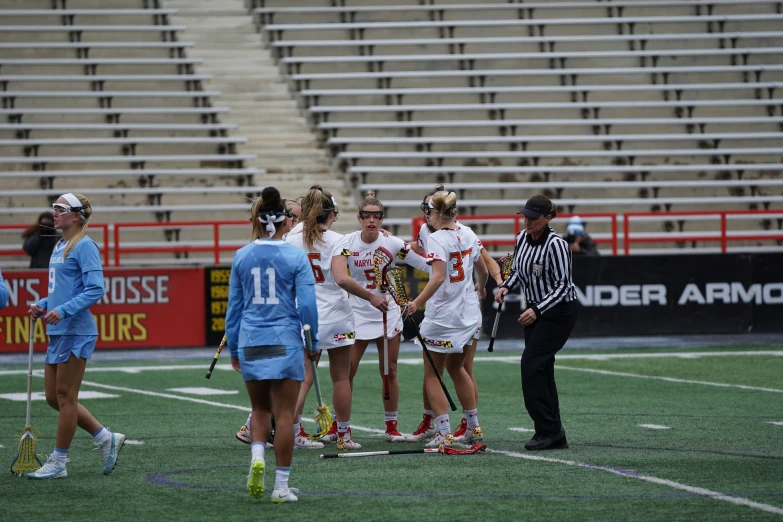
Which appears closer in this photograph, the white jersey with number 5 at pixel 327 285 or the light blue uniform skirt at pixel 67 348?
the light blue uniform skirt at pixel 67 348

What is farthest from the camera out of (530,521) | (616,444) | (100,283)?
(616,444)

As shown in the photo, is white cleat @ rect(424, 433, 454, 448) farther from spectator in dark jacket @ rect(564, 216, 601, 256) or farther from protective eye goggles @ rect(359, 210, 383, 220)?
spectator in dark jacket @ rect(564, 216, 601, 256)

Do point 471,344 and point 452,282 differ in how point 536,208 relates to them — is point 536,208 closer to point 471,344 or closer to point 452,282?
point 452,282

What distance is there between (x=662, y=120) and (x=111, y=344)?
12.5 m

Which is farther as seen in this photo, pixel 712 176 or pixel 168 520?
pixel 712 176

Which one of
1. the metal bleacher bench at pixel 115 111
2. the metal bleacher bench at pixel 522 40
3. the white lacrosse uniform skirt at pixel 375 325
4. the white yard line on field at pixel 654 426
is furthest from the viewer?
the metal bleacher bench at pixel 522 40

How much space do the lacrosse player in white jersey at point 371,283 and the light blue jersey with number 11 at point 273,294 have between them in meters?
2.03

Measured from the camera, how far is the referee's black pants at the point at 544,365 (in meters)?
9.48

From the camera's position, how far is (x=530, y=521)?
6.80m

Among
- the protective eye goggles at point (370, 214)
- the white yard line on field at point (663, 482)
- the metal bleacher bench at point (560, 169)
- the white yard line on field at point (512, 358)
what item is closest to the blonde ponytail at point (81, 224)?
the protective eye goggles at point (370, 214)

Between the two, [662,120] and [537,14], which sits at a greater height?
[537,14]

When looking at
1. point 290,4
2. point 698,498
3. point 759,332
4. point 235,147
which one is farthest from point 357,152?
point 698,498

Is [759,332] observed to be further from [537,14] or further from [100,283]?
[100,283]

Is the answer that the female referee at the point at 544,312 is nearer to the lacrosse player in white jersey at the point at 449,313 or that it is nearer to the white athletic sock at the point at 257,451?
the lacrosse player in white jersey at the point at 449,313
